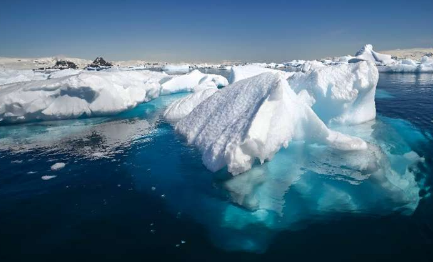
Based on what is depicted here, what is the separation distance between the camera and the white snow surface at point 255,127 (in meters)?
6.65

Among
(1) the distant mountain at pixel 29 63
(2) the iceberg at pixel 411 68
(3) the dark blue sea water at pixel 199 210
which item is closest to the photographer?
(3) the dark blue sea water at pixel 199 210

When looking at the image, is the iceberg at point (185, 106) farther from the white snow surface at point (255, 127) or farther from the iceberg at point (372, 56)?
the iceberg at point (372, 56)

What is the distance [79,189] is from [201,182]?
10.1 ft

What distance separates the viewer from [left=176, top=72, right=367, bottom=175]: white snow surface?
21.8 feet

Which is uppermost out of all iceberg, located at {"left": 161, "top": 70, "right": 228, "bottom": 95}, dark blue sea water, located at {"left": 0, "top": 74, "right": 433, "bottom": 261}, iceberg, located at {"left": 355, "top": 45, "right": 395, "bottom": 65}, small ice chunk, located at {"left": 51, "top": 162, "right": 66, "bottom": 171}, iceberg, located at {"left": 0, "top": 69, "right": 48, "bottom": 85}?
iceberg, located at {"left": 355, "top": 45, "right": 395, "bottom": 65}

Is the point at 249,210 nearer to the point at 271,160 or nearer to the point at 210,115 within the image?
the point at 271,160

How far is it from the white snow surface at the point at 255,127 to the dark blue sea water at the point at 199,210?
52 cm

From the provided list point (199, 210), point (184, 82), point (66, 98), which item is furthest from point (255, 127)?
point (184, 82)

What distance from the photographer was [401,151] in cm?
856

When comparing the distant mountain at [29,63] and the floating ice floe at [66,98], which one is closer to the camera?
the floating ice floe at [66,98]

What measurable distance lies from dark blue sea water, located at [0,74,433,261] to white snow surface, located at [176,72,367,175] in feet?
1.70

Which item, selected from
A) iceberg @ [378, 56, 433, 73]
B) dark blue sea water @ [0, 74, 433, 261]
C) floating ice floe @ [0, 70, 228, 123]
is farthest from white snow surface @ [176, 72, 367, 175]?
iceberg @ [378, 56, 433, 73]

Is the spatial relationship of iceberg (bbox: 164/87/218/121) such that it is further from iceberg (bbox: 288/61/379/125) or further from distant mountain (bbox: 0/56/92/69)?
distant mountain (bbox: 0/56/92/69)

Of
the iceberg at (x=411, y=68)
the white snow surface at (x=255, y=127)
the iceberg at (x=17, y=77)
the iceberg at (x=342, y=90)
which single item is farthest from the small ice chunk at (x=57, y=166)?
the iceberg at (x=411, y=68)
